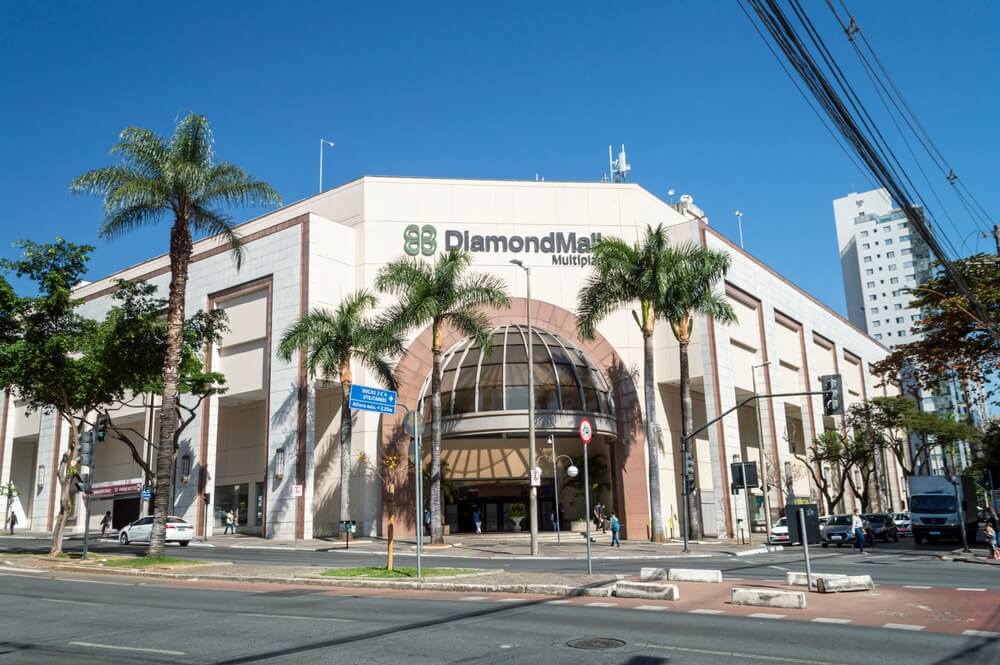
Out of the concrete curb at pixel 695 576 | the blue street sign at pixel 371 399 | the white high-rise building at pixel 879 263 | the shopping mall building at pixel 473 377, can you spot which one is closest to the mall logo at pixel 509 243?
the shopping mall building at pixel 473 377

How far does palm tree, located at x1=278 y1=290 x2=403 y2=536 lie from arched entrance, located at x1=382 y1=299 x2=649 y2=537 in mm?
3385

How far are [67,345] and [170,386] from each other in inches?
229

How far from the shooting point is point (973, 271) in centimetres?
2812

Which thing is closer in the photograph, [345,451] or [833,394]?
[833,394]

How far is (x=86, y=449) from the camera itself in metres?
26.0

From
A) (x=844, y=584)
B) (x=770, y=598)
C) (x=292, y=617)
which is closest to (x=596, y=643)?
(x=770, y=598)

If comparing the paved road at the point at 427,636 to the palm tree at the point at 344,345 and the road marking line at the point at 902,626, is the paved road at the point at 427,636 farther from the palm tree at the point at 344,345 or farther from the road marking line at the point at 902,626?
the palm tree at the point at 344,345

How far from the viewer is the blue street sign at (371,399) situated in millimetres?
21141

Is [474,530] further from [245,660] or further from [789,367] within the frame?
[245,660]

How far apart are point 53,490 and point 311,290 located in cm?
2948

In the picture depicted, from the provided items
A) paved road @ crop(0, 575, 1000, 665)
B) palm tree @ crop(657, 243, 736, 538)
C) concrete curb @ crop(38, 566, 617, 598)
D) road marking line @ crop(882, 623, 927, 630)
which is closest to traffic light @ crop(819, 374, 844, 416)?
palm tree @ crop(657, 243, 736, 538)

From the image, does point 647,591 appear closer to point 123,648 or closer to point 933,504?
point 123,648

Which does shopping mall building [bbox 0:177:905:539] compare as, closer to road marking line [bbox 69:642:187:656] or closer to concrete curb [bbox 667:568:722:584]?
concrete curb [bbox 667:568:722:584]

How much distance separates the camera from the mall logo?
46594 millimetres
